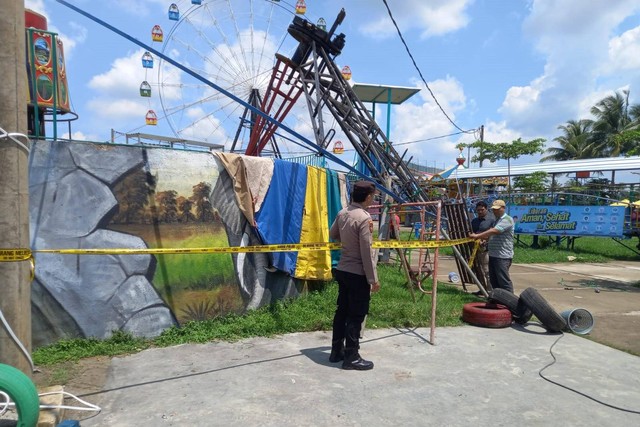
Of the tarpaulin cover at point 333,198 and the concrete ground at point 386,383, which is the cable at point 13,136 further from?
the tarpaulin cover at point 333,198

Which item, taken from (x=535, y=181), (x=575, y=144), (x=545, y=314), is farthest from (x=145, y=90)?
(x=575, y=144)

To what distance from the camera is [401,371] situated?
4.45 meters

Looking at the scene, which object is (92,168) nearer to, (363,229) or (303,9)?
(363,229)

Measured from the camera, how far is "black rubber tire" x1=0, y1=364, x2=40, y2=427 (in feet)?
8.77

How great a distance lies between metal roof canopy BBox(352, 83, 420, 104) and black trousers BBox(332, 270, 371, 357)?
12879mm

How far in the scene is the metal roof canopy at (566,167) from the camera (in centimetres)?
2205

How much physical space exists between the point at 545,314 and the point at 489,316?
27.6 inches

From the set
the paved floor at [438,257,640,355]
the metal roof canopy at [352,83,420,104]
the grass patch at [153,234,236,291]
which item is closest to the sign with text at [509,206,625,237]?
the paved floor at [438,257,640,355]

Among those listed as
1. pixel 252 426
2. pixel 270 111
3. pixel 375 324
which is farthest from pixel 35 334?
pixel 270 111

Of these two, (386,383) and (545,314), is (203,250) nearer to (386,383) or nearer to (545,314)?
(386,383)

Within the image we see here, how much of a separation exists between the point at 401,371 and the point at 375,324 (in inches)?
61.6

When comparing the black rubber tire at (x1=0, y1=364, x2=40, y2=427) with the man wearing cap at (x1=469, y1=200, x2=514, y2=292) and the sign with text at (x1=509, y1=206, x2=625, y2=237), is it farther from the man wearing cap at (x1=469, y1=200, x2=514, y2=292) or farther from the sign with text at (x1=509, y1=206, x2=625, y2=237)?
the sign with text at (x1=509, y1=206, x2=625, y2=237)

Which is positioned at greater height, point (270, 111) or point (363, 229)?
point (270, 111)

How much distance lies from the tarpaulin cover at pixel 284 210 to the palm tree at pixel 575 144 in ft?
128
